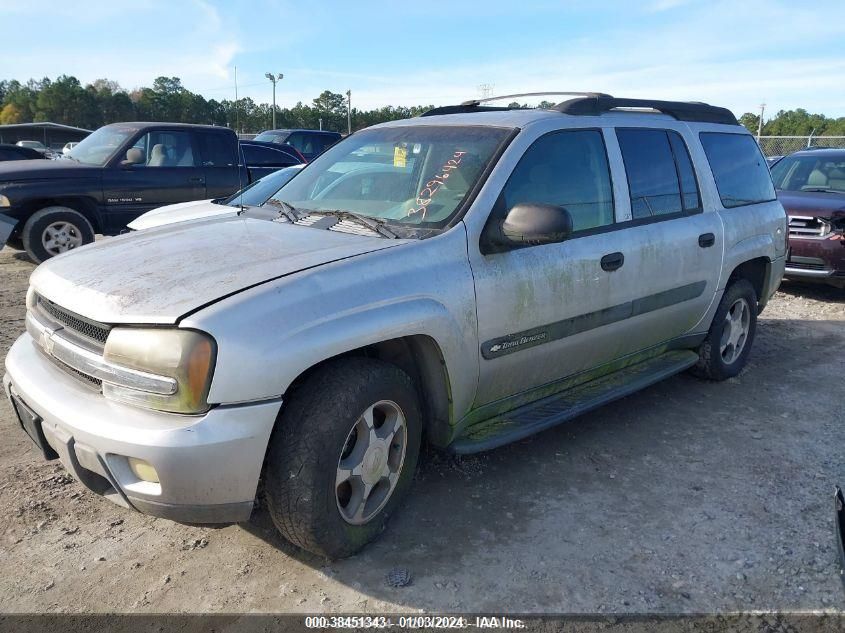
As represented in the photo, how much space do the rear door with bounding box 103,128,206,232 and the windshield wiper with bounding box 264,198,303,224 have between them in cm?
566

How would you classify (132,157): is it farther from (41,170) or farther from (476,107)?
(476,107)

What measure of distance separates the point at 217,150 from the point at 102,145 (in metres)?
1.46

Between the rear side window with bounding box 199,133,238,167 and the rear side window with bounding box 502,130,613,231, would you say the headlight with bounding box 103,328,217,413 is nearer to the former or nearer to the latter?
the rear side window with bounding box 502,130,613,231

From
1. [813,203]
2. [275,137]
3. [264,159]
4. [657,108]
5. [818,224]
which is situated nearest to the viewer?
[657,108]

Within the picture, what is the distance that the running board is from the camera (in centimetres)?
321

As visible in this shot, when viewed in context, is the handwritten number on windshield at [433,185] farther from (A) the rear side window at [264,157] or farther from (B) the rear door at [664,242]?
(A) the rear side window at [264,157]

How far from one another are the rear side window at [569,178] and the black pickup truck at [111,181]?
6.08 metres

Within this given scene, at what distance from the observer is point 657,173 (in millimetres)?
4152

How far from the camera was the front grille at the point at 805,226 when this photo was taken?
7.75 m

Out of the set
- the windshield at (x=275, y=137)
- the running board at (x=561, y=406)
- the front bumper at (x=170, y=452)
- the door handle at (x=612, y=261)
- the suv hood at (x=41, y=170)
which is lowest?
the running board at (x=561, y=406)

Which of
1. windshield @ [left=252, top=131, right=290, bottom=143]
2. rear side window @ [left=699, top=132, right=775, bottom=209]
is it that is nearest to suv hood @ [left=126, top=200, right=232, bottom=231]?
rear side window @ [left=699, top=132, right=775, bottom=209]

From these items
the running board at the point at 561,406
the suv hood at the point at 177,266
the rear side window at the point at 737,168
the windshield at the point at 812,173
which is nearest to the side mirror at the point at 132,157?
the suv hood at the point at 177,266

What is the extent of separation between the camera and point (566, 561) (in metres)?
2.84

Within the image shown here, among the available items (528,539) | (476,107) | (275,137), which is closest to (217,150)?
(476,107)
